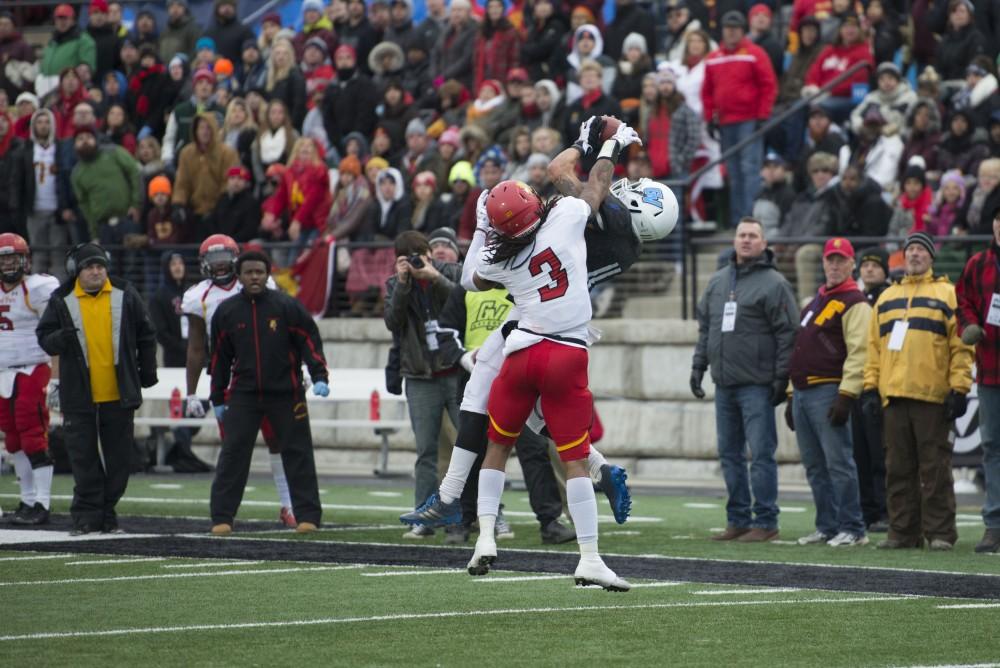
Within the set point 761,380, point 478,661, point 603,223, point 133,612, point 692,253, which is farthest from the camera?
point 692,253

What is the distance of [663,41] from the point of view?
78.1ft

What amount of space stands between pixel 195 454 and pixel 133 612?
13636 millimetres

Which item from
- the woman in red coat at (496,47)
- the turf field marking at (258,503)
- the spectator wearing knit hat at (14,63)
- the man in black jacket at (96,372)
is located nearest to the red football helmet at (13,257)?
the man in black jacket at (96,372)

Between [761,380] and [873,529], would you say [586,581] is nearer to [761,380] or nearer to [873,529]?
[761,380]

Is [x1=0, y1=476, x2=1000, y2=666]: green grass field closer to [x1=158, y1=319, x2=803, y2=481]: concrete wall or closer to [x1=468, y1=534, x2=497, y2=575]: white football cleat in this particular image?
[x1=468, y1=534, x2=497, y2=575]: white football cleat

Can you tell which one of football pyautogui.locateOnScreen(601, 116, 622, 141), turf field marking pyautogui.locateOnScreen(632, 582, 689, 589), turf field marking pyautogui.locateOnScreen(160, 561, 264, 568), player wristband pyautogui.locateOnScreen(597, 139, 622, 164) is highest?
football pyautogui.locateOnScreen(601, 116, 622, 141)

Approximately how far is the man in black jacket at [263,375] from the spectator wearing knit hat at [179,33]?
13423 millimetres

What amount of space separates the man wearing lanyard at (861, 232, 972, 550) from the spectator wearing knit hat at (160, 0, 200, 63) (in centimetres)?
1582

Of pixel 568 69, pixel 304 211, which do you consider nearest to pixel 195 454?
pixel 304 211

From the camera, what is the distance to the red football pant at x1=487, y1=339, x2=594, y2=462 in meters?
9.50

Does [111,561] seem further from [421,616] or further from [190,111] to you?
[190,111]

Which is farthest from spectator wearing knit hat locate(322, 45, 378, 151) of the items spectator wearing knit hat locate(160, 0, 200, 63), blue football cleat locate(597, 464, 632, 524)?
blue football cleat locate(597, 464, 632, 524)

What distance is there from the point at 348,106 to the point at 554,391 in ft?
47.9

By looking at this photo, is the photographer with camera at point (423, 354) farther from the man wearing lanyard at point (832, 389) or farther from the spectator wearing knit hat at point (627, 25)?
the spectator wearing knit hat at point (627, 25)
